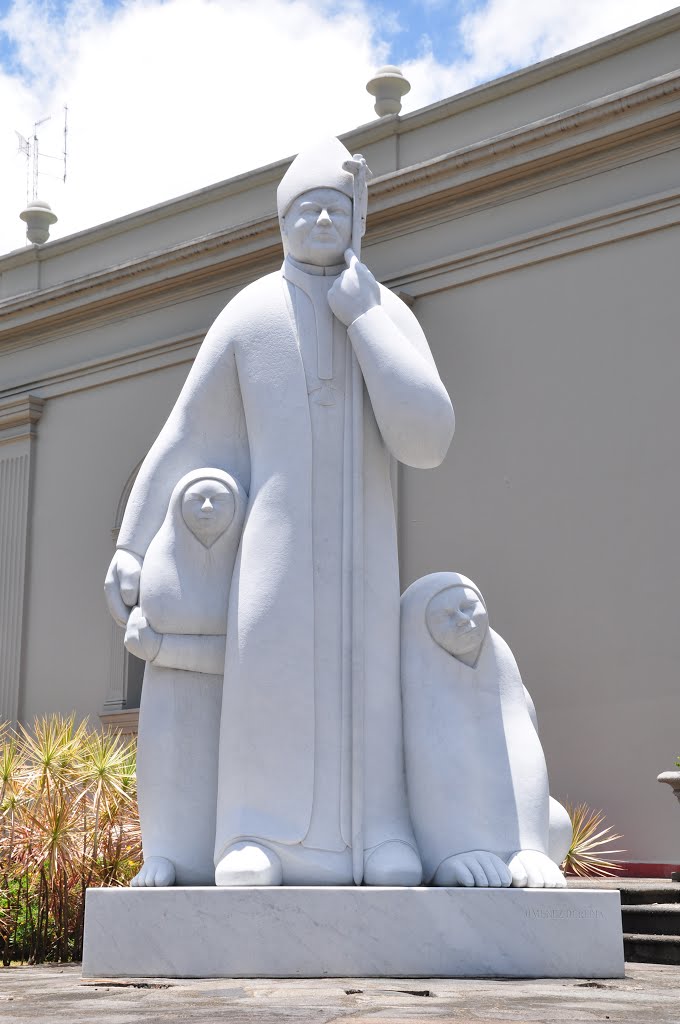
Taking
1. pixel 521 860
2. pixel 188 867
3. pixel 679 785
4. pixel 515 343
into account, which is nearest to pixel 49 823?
pixel 188 867

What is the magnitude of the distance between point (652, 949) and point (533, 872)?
2652mm

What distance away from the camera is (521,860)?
425cm

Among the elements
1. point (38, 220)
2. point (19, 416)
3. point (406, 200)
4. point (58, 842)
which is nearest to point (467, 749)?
point (58, 842)

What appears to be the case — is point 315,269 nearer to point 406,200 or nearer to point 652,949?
point 652,949

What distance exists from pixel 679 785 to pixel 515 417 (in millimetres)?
4191

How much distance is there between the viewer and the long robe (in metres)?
4.28

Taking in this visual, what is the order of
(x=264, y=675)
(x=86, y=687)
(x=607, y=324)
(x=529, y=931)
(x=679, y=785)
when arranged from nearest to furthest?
(x=529, y=931) → (x=264, y=675) → (x=679, y=785) → (x=607, y=324) → (x=86, y=687)

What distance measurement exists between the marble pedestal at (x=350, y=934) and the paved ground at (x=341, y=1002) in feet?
0.36

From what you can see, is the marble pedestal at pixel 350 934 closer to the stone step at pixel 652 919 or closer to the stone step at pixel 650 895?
the stone step at pixel 652 919

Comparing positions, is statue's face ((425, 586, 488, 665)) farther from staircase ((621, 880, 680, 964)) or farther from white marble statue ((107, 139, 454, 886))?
staircase ((621, 880, 680, 964))

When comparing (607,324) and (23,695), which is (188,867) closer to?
(607,324)

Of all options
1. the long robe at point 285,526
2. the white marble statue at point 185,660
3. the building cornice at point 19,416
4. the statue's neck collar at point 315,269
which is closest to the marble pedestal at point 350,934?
the long robe at point 285,526

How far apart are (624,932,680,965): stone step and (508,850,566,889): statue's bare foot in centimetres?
245

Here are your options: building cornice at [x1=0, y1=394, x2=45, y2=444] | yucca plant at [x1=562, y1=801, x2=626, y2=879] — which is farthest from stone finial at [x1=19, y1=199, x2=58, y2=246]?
yucca plant at [x1=562, y1=801, x2=626, y2=879]
